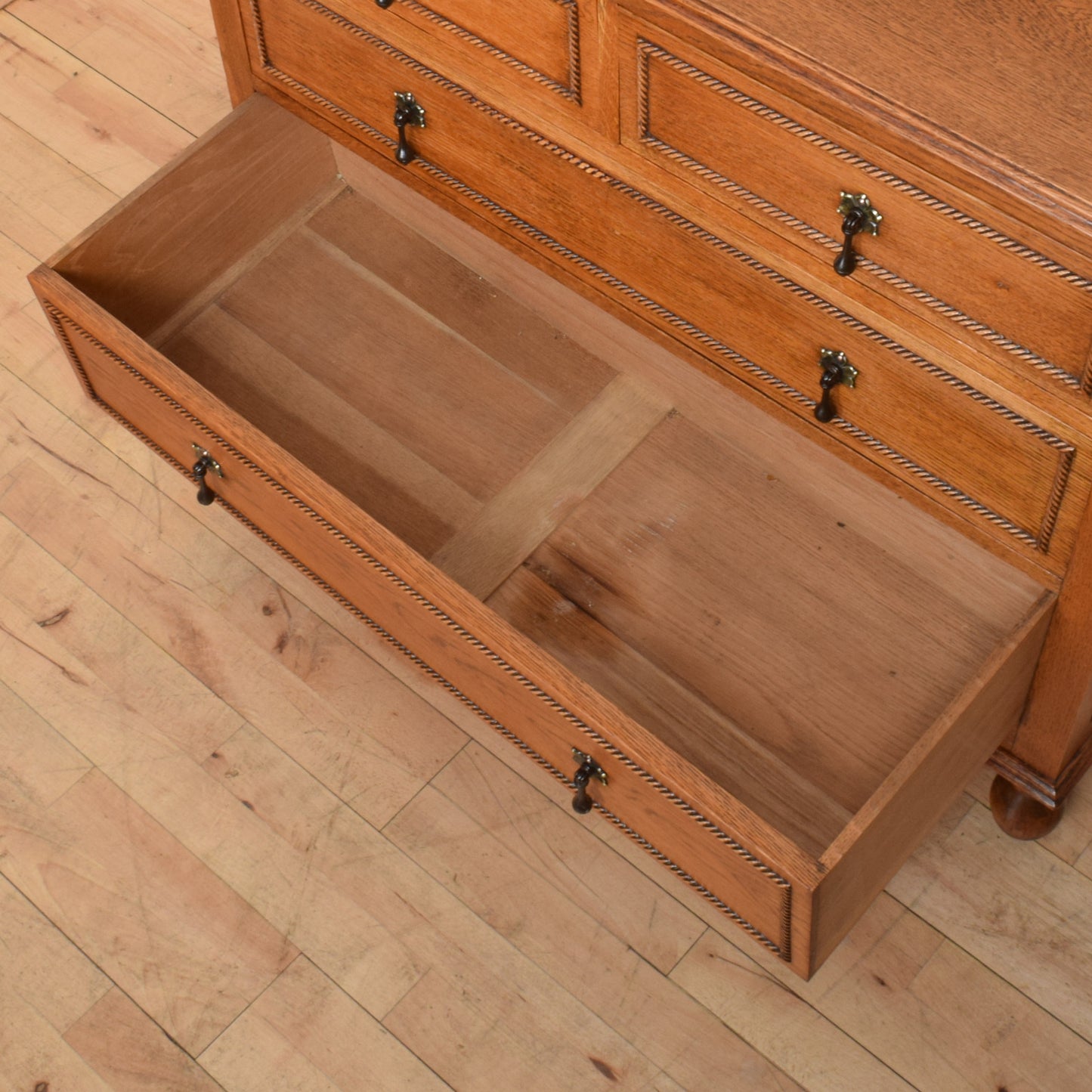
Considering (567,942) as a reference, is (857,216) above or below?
above

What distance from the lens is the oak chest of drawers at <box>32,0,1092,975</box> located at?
3.93ft

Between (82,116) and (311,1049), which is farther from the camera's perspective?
(82,116)

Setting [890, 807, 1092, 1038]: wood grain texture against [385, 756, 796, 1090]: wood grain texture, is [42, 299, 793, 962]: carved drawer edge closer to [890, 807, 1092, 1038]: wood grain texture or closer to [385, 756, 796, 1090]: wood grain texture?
[385, 756, 796, 1090]: wood grain texture

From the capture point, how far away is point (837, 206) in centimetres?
125

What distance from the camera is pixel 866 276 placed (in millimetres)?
1285

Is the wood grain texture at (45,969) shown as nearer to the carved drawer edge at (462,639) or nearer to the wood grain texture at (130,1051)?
the wood grain texture at (130,1051)

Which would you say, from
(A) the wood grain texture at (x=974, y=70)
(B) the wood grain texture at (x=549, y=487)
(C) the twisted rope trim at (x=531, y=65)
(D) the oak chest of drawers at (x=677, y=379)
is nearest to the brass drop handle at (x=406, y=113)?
(D) the oak chest of drawers at (x=677, y=379)

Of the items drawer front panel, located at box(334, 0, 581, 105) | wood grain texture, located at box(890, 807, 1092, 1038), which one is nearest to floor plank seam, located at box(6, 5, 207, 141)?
drawer front panel, located at box(334, 0, 581, 105)

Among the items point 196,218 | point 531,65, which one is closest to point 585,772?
point 531,65

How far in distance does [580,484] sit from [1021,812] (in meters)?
0.56

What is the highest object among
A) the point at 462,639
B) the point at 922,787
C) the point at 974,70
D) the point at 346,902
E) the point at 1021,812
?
the point at 974,70

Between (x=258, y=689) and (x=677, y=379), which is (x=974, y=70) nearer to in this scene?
(x=677, y=379)

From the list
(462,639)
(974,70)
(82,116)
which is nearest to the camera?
(974,70)

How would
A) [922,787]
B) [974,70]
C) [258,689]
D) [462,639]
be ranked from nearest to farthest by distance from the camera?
[974,70] → [922,787] → [462,639] → [258,689]
